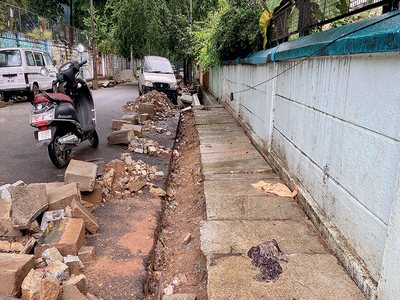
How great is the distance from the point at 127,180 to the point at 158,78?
30.9 ft

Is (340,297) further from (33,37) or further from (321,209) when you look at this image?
(33,37)

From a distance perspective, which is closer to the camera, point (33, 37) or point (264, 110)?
point (264, 110)

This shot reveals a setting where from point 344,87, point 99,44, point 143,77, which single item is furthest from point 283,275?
point 99,44

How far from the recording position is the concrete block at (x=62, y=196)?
3135mm

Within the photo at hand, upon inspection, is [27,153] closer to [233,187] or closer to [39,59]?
[233,187]

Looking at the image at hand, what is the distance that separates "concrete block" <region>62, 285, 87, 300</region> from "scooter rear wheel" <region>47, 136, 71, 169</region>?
292 centimetres

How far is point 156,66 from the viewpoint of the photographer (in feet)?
46.1

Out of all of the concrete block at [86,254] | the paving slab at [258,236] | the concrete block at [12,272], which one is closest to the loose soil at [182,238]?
the paving slab at [258,236]

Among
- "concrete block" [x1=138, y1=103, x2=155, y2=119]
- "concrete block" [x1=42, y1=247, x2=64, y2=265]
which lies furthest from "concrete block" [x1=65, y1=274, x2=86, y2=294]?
"concrete block" [x1=138, y1=103, x2=155, y2=119]

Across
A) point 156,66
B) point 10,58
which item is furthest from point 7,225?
point 156,66

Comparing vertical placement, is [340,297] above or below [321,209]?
below

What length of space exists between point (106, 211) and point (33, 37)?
54.4 ft

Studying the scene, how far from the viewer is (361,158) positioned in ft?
7.60

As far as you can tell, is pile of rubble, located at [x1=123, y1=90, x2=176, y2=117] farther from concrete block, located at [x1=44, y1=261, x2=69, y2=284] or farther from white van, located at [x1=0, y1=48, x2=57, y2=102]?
concrete block, located at [x1=44, y1=261, x2=69, y2=284]
